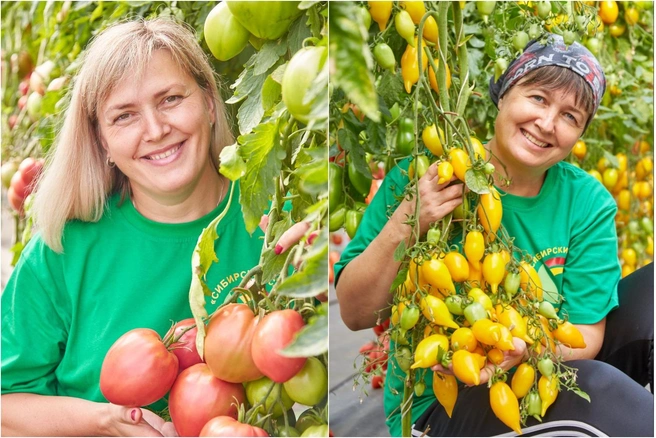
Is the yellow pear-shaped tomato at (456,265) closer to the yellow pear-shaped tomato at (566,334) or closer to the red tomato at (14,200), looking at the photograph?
the yellow pear-shaped tomato at (566,334)

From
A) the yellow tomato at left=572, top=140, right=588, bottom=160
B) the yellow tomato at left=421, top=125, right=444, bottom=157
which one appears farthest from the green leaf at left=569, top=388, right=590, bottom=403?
the yellow tomato at left=572, top=140, right=588, bottom=160

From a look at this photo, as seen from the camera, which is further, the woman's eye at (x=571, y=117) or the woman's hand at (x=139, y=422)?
the woman's eye at (x=571, y=117)

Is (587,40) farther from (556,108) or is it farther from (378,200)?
(378,200)

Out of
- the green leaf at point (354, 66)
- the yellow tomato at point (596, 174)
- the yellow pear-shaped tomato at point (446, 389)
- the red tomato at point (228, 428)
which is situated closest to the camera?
the green leaf at point (354, 66)

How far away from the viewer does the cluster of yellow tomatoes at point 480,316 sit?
96cm

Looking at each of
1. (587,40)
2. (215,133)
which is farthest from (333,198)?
(587,40)

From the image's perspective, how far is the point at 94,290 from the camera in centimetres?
89

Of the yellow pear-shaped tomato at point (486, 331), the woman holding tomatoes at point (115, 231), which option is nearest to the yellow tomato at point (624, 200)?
the yellow pear-shaped tomato at point (486, 331)

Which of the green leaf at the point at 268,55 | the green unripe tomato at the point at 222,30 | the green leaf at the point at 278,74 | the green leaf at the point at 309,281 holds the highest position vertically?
the green unripe tomato at the point at 222,30

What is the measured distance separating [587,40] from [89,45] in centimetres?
103

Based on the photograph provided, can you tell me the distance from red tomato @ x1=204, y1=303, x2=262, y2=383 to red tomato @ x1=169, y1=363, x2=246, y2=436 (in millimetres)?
14

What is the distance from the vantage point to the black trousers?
107 cm

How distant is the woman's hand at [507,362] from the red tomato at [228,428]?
1.07ft

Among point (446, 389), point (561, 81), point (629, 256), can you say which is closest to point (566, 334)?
point (446, 389)
